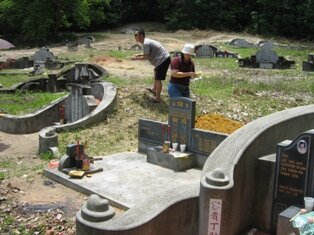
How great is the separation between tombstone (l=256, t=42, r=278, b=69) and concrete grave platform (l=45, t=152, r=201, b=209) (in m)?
14.3

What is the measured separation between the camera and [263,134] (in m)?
6.19

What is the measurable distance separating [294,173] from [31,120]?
8.77 m

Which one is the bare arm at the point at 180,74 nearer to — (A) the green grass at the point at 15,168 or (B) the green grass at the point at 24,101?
(A) the green grass at the point at 15,168

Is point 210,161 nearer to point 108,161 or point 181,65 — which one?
point 108,161

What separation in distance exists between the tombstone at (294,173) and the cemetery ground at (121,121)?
2.64m

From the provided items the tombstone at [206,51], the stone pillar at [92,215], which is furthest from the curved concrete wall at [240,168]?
the tombstone at [206,51]

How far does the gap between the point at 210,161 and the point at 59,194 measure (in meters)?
2.67

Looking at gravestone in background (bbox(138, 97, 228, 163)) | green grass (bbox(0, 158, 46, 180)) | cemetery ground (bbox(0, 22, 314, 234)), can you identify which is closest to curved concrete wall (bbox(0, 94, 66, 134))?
cemetery ground (bbox(0, 22, 314, 234))

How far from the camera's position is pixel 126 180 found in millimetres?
7684

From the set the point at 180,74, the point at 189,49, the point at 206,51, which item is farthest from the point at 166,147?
the point at 206,51

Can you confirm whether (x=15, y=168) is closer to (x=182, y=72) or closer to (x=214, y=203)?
(x=182, y=72)

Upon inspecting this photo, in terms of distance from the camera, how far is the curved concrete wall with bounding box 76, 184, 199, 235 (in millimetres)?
4945

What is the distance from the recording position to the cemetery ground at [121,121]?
6.75 metres

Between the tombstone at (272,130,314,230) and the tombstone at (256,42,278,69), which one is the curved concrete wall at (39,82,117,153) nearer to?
the tombstone at (272,130,314,230)
